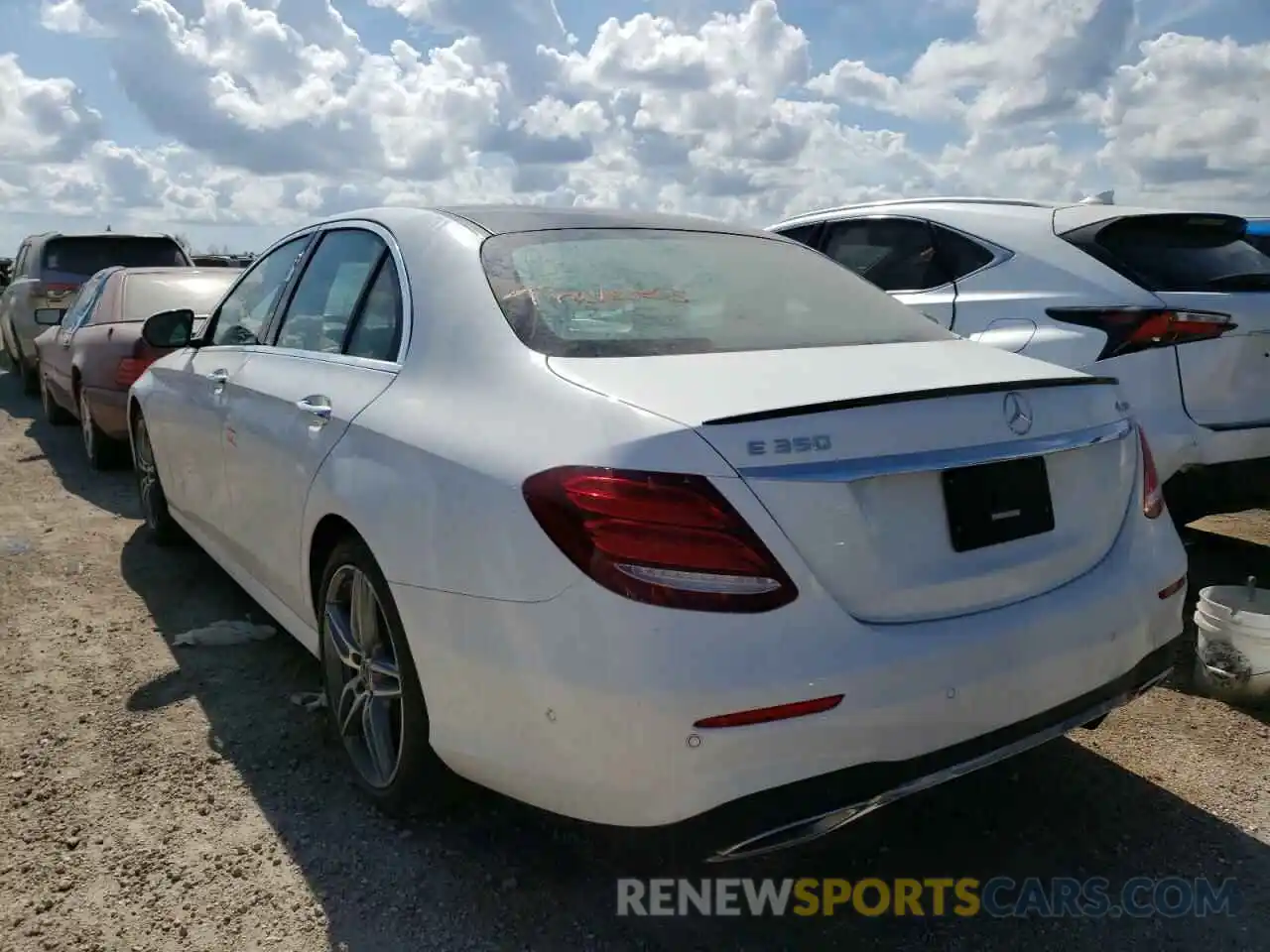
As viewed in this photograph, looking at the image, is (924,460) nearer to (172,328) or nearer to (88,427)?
(172,328)

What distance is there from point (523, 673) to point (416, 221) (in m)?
1.57

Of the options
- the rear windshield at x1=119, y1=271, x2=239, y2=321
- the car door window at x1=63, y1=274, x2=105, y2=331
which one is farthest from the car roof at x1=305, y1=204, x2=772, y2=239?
the car door window at x1=63, y1=274, x2=105, y2=331

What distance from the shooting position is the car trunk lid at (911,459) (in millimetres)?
2006

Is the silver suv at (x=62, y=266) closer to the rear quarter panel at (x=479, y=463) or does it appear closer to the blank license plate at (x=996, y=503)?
the rear quarter panel at (x=479, y=463)

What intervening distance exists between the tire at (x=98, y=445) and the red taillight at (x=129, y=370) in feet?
2.07

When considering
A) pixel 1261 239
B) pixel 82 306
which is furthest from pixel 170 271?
pixel 1261 239

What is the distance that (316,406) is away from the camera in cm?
300

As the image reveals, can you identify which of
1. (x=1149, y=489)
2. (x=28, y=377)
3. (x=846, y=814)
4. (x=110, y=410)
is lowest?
(x=28, y=377)

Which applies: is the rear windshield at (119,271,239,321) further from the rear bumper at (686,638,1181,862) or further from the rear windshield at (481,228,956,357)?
the rear bumper at (686,638,1181,862)

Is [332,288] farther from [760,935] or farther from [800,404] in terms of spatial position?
[760,935]

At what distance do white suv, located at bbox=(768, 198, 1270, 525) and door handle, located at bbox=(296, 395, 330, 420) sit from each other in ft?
9.35

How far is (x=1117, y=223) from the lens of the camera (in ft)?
14.5

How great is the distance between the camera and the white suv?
4016mm

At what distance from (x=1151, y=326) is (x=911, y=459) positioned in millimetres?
2499
